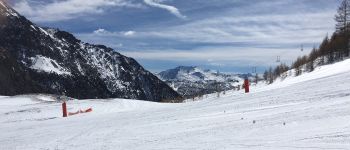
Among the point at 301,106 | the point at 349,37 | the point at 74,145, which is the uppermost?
the point at 349,37

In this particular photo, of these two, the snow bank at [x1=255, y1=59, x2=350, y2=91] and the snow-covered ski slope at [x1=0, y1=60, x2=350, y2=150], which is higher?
the snow bank at [x1=255, y1=59, x2=350, y2=91]

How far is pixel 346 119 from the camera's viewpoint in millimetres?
12023

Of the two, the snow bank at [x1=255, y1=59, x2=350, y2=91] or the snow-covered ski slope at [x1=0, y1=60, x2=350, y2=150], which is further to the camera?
the snow bank at [x1=255, y1=59, x2=350, y2=91]

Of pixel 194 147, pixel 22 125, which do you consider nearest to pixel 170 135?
pixel 194 147

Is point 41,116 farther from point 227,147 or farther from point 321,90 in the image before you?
point 227,147

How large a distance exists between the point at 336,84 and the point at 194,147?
920 cm

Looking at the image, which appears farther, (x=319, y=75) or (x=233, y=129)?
(x=319, y=75)

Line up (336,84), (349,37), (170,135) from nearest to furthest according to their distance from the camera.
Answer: (170,135), (336,84), (349,37)

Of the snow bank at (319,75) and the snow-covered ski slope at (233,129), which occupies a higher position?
the snow bank at (319,75)

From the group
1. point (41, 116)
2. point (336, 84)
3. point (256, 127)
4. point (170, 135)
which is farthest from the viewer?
point (41, 116)

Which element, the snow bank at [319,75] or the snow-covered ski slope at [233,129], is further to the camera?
the snow bank at [319,75]

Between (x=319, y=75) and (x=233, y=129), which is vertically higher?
(x=319, y=75)

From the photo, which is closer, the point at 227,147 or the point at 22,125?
the point at 227,147

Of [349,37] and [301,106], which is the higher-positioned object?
[349,37]
